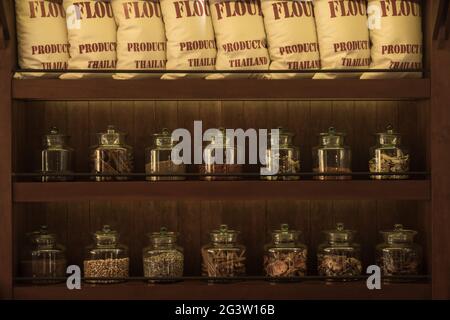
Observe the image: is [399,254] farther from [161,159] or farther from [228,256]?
[161,159]

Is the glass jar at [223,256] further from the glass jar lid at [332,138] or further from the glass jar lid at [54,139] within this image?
the glass jar lid at [54,139]

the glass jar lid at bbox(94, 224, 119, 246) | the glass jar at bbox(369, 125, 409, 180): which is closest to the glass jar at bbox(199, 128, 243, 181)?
the glass jar lid at bbox(94, 224, 119, 246)

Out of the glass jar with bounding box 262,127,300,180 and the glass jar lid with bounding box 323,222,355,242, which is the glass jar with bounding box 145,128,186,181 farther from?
the glass jar lid with bounding box 323,222,355,242

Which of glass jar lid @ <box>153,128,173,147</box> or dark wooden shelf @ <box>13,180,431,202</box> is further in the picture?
glass jar lid @ <box>153,128,173,147</box>

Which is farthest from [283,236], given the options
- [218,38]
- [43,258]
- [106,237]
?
[43,258]

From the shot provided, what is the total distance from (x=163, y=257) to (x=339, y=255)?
0.58 meters

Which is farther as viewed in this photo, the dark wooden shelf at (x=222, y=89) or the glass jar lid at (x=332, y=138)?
the glass jar lid at (x=332, y=138)

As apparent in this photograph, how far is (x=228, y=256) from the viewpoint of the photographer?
2426 mm

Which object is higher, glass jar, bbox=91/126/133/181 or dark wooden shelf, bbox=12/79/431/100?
dark wooden shelf, bbox=12/79/431/100

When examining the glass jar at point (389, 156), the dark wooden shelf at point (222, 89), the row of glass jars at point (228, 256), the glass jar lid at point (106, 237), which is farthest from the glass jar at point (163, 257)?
the glass jar at point (389, 156)

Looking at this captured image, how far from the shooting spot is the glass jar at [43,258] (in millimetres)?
2432

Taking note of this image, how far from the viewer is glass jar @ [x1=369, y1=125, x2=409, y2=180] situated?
2.44 metres

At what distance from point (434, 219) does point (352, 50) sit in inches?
24.2
